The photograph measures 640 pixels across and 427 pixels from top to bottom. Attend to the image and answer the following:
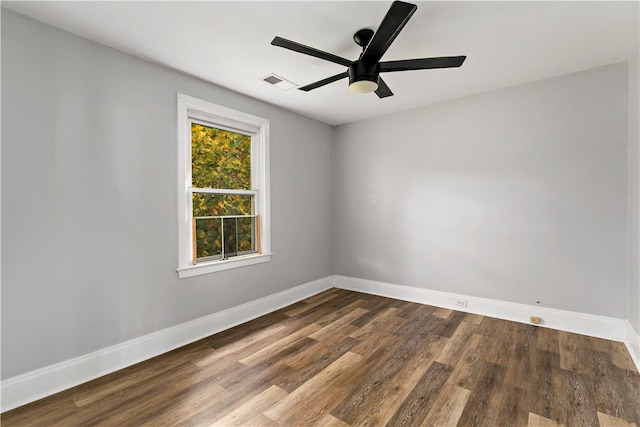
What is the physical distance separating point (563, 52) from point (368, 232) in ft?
9.34

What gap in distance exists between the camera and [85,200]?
2164 mm

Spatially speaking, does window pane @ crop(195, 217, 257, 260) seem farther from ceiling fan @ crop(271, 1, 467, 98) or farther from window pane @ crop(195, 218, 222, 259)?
ceiling fan @ crop(271, 1, 467, 98)

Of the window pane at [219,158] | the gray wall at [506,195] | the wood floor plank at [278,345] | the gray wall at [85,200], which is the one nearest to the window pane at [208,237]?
the gray wall at [85,200]

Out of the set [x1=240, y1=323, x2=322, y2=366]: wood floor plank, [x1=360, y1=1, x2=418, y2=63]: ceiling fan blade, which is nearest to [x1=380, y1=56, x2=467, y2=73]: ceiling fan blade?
[x1=360, y1=1, x2=418, y2=63]: ceiling fan blade

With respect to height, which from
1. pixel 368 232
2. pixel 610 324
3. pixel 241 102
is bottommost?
pixel 610 324

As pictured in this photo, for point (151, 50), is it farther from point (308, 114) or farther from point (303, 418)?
point (303, 418)

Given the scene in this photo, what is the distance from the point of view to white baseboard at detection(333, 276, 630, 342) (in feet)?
8.96

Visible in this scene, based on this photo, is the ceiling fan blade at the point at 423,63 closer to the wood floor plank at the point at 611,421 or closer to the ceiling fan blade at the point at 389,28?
the ceiling fan blade at the point at 389,28

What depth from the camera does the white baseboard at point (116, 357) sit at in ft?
6.16

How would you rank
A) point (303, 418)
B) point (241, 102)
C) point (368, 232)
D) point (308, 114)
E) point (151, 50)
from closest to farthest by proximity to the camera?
point (303, 418) < point (151, 50) < point (241, 102) < point (308, 114) < point (368, 232)

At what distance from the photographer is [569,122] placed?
2.89 metres

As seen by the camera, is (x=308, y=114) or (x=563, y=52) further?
(x=308, y=114)

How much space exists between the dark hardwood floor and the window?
2.79 feet

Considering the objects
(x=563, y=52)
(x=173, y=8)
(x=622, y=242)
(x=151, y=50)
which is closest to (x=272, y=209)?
(x=151, y=50)
